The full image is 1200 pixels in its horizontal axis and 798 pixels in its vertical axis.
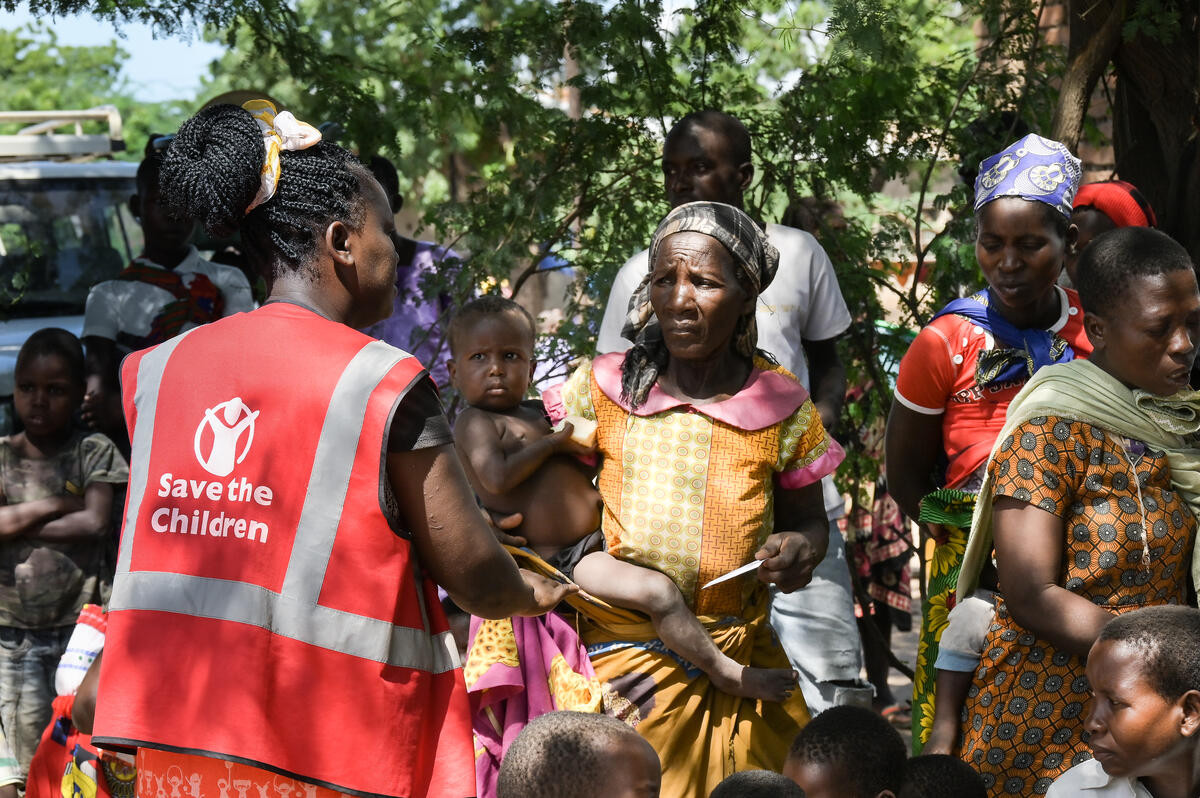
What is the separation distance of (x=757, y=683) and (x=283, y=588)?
1.41m

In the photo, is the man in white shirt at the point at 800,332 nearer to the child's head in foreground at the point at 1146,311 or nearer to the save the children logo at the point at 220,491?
the child's head in foreground at the point at 1146,311

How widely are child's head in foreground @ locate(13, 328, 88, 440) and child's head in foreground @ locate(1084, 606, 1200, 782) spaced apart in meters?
4.25

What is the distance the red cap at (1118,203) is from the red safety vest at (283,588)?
112 inches

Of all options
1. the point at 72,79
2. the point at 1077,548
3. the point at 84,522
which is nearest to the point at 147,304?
the point at 84,522

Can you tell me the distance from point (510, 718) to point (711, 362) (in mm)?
1055

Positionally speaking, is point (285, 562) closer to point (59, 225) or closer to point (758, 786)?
point (758, 786)

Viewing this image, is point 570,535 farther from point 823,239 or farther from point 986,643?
point 823,239

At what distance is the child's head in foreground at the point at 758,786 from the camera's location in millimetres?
2896

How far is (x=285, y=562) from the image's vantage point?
7.74 feet

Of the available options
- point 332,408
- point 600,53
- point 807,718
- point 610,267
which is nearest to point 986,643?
point 807,718

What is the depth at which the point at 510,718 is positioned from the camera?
11.7ft

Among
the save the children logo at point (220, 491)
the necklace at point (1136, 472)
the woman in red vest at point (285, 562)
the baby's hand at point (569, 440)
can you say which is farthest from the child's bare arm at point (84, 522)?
the necklace at point (1136, 472)

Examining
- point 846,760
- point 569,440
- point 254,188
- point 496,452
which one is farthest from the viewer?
point 496,452

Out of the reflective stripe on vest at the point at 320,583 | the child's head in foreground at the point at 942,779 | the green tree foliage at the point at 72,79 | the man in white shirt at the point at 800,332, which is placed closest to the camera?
the reflective stripe on vest at the point at 320,583
